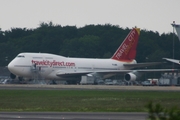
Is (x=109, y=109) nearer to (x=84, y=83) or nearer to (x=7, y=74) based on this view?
(x=84, y=83)

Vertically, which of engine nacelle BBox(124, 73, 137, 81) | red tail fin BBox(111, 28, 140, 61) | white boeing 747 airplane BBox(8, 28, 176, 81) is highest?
red tail fin BBox(111, 28, 140, 61)

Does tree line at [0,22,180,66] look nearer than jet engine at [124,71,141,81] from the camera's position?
No

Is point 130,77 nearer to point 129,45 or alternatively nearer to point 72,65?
point 72,65

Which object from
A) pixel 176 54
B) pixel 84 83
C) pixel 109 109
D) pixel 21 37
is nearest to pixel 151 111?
pixel 109 109

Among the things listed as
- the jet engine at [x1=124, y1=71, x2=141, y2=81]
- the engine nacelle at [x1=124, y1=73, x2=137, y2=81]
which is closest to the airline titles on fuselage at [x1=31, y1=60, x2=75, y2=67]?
the engine nacelle at [x1=124, y1=73, x2=137, y2=81]

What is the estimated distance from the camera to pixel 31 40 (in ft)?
444

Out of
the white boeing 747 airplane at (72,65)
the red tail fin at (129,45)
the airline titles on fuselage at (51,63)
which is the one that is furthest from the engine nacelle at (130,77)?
the red tail fin at (129,45)

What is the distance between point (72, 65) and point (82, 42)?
1829 inches

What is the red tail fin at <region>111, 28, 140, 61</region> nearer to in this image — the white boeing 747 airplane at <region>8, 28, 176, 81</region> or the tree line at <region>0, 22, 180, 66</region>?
the white boeing 747 airplane at <region>8, 28, 176, 81</region>

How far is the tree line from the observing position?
127188 mm

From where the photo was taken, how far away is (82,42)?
13600cm

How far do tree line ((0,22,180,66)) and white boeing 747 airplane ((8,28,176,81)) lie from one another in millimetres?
26826

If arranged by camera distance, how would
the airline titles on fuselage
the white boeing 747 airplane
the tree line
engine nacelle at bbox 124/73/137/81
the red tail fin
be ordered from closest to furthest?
the white boeing 747 airplane
the airline titles on fuselage
engine nacelle at bbox 124/73/137/81
the red tail fin
the tree line

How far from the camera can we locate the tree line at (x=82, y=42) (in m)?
127
